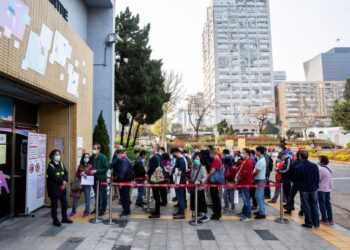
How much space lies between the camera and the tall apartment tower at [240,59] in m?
107

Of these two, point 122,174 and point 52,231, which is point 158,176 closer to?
point 122,174

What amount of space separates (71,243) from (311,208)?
5496 mm

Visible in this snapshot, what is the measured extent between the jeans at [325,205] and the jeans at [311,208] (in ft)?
1.51

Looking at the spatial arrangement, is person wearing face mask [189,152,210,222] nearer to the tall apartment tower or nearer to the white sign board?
the white sign board

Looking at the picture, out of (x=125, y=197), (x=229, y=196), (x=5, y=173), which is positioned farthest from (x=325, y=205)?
(x=5, y=173)

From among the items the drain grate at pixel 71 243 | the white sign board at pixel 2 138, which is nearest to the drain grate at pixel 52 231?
the drain grate at pixel 71 243

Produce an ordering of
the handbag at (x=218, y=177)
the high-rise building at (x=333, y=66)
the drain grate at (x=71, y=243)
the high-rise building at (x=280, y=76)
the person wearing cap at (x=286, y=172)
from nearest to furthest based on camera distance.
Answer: the drain grate at (x=71, y=243) < the handbag at (x=218, y=177) < the person wearing cap at (x=286, y=172) < the high-rise building at (x=333, y=66) < the high-rise building at (x=280, y=76)

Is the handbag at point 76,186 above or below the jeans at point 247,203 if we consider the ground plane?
above

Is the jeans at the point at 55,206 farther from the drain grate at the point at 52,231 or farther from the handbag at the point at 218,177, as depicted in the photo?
Result: the handbag at the point at 218,177

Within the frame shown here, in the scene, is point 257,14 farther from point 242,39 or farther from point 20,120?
point 20,120

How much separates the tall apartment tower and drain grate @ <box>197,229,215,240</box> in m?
100

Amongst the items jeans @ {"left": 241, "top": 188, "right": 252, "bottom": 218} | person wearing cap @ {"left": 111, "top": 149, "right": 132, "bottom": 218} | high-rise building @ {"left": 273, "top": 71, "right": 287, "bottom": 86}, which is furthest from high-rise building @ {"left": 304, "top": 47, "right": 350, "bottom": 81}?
person wearing cap @ {"left": 111, "top": 149, "right": 132, "bottom": 218}

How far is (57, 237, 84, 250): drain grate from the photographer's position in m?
5.20

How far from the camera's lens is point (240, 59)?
109 meters
